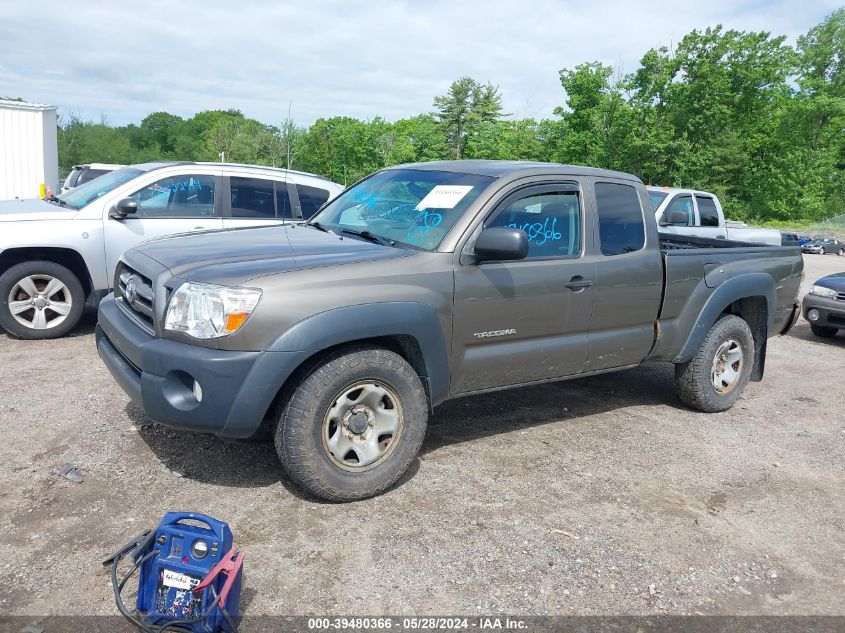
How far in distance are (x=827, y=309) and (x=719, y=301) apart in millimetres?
4790

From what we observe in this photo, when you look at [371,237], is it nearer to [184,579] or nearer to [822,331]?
[184,579]

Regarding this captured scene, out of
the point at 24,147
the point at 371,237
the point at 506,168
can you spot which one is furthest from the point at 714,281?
the point at 24,147

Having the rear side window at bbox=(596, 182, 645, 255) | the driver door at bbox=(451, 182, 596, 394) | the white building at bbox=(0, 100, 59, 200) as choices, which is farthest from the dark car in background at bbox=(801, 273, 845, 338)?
the white building at bbox=(0, 100, 59, 200)

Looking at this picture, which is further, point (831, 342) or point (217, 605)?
point (831, 342)

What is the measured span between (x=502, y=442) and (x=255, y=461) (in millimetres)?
1651

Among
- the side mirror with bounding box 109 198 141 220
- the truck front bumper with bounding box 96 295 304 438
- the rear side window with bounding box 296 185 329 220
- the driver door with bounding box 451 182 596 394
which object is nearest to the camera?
the truck front bumper with bounding box 96 295 304 438

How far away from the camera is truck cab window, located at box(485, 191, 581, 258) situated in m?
4.25

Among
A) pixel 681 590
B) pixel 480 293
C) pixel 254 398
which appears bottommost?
pixel 681 590

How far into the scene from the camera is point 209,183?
24.1 feet

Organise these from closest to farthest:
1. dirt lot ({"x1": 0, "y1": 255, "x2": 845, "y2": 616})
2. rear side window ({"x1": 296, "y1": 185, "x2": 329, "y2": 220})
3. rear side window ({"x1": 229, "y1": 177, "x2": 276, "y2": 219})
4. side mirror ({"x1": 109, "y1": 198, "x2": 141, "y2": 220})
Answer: dirt lot ({"x1": 0, "y1": 255, "x2": 845, "y2": 616}), side mirror ({"x1": 109, "y1": 198, "x2": 141, "y2": 220}), rear side window ({"x1": 229, "y1": 177, "x2": 276, "y2": 219}), rear side window ({"x1": 296, "y1": 185, "x2": 329, "y2": 220})

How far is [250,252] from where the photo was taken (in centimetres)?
378

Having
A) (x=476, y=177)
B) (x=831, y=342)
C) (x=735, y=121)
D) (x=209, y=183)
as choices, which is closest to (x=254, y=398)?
(x=476, y=177)

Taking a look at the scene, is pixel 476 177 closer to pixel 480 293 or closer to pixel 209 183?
pixel 480 293

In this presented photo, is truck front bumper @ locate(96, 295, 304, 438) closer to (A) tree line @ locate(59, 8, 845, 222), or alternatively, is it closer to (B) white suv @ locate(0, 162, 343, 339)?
(B) white suv @ locate(0, 162, 343, 339)
